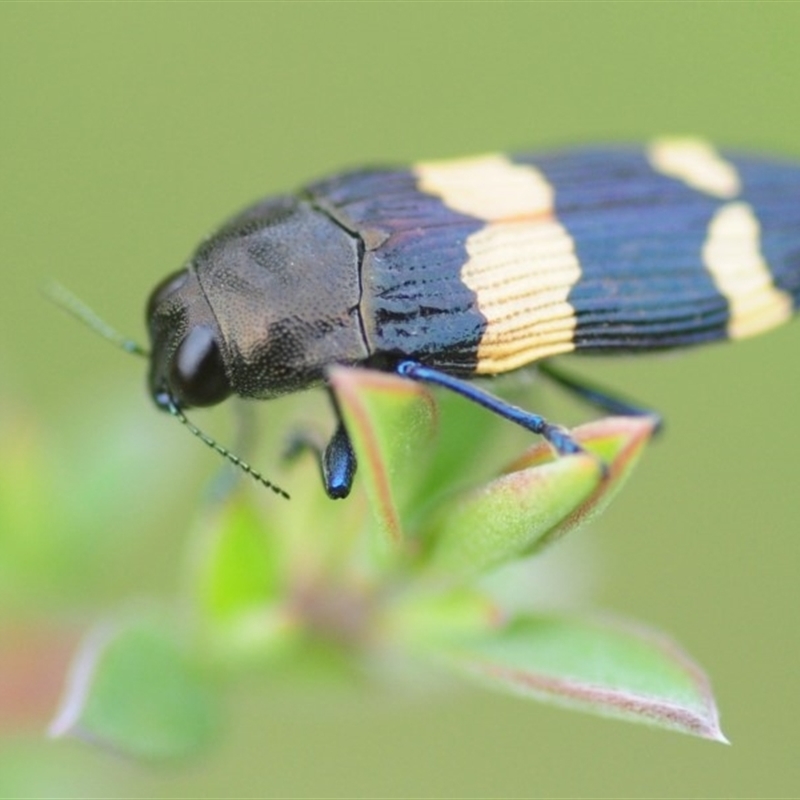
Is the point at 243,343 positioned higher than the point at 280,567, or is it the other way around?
the point at 243,343

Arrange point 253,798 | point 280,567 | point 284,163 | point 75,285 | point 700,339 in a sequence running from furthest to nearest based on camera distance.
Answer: point 284,163 < point 75,285 < point 253,798 < point 700,339 < point 280,567

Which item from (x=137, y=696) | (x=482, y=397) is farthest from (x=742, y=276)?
(x=137, y=696)

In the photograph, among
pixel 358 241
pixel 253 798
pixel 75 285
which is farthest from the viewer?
pixel 75 285

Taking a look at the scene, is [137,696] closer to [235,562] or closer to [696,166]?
[235,562]

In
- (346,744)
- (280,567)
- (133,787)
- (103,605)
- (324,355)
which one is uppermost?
(324,355)

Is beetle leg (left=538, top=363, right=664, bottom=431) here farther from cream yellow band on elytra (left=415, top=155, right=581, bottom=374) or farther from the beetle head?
the beetle head

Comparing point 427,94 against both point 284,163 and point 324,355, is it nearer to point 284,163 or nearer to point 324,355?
point 284,163

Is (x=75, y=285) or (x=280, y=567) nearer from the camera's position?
(x=280, y=567)

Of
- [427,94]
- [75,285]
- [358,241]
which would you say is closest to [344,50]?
[427,94]
